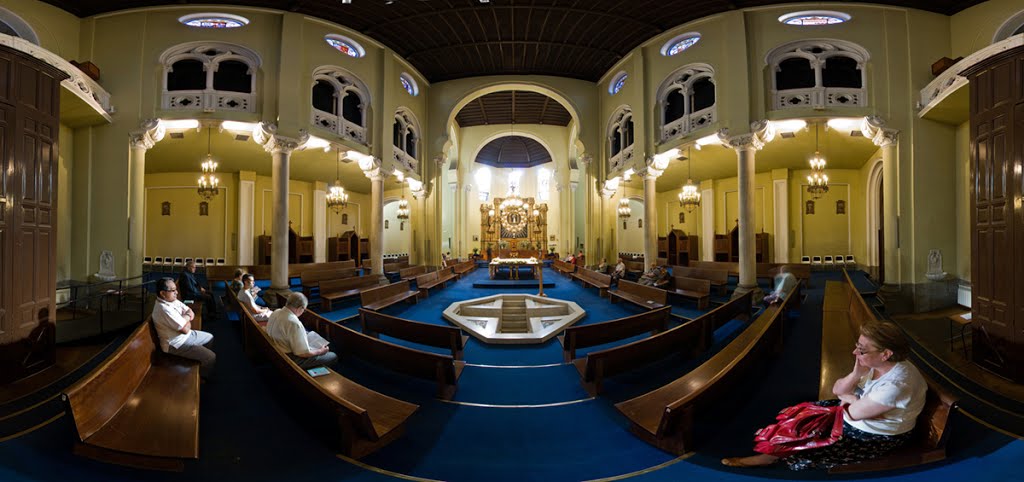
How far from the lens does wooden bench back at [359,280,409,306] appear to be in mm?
8055

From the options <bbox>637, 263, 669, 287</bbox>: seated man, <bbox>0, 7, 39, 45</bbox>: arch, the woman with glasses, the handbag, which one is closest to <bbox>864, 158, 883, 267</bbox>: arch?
<bbox>637, 263, 669, 287</bbox>: seated man

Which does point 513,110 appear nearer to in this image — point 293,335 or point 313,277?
point 313,277

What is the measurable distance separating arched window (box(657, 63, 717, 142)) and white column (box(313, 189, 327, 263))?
15.5 m

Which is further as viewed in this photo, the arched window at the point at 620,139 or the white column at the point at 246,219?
the white column at the point at 246,219

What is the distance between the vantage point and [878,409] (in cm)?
231

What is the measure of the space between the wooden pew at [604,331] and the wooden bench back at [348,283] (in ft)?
21.3

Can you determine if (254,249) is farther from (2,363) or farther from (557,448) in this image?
(557,448)

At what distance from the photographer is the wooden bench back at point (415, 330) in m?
5.18

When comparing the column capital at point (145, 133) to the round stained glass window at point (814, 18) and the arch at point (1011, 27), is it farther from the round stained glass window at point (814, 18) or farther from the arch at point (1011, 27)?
the arch at point (1011, 27)

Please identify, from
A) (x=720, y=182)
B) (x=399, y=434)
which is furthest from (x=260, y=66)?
(x=720, y=182)

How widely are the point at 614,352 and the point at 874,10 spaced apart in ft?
38.4

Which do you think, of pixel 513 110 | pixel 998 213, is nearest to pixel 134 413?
pixel 998 213

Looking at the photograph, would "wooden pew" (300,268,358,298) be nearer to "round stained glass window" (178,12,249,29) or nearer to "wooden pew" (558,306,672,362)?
"round stained glass window" (178,12,249,29)

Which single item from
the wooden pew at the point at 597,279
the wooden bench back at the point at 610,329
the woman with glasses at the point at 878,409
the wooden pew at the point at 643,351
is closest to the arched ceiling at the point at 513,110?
the wooden pew at the point at 597,279
